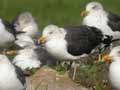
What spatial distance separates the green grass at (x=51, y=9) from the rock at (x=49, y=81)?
860 centimetres

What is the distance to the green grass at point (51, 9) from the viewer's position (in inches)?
890

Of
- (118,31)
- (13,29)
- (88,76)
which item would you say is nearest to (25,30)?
(13,29)

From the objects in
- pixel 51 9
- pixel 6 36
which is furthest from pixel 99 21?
pixel 51 9

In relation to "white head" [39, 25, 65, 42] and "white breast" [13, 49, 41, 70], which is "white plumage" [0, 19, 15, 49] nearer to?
"white breast" [13, 49, 41, 70]

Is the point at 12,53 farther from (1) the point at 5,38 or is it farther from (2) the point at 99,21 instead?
(2) the point at 99,21

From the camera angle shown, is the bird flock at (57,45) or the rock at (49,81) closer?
the bird flock at (57,45)

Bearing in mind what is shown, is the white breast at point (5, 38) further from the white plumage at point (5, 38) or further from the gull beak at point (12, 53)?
the gull beak at point (12, 53)

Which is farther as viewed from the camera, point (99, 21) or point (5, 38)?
point (99, 21)

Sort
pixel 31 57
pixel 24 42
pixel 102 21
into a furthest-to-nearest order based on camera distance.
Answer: pixel 102 21 < pixel 24 42 < pixel 31 57

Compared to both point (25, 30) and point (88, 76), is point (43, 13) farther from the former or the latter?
point (88, 76)

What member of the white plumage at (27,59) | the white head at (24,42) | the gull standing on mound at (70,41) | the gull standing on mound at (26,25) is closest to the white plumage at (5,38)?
the white head at (24,42)

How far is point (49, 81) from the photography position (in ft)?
41.5

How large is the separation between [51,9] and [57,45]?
10573 mm

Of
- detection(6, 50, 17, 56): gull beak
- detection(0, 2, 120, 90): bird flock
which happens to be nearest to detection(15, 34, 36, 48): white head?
detection(0, 2, 120, 90): bird flock
